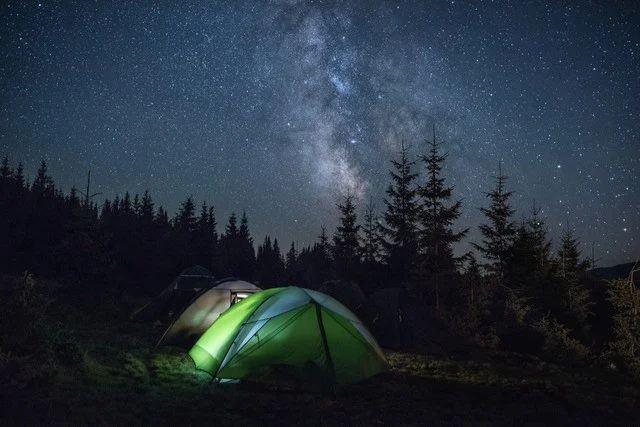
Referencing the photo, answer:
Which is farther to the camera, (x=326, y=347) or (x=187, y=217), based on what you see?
(x=187, y=217)

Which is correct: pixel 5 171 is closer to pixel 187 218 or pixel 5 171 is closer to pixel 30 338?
pixel 187 218

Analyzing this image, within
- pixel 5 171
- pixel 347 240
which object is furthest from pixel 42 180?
pixel 347 240

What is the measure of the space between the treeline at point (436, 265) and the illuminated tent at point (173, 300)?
30.5 ft

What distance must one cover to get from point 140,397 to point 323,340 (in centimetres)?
357

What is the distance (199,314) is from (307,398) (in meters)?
6.13

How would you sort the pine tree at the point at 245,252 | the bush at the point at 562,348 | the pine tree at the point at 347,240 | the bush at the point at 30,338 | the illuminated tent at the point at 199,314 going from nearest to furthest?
1. the bush at the point at 30,338
2. the illuminated tent at the point at 199,314
3. the bush at the point at 562,348
4. the pine tree at the point at 347,240
5. the pine tree at the point at 245,252

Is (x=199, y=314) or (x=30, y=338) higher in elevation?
(x=199, y=314)

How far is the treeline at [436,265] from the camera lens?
1759 centimetres

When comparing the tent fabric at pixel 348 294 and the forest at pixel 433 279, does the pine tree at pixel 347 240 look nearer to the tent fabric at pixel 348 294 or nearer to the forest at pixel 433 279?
the forest at pixel 433 279

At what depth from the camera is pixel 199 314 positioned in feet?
42.5

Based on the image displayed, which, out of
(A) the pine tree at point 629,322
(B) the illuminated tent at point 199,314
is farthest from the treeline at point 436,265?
(B) the illuminated tent at point 199,314

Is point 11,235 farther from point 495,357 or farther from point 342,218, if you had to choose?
point 495,357

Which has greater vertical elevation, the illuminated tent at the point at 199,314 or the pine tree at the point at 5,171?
the pine tree at the point at 5,171

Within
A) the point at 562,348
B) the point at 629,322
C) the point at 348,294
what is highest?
the point at 348,294
